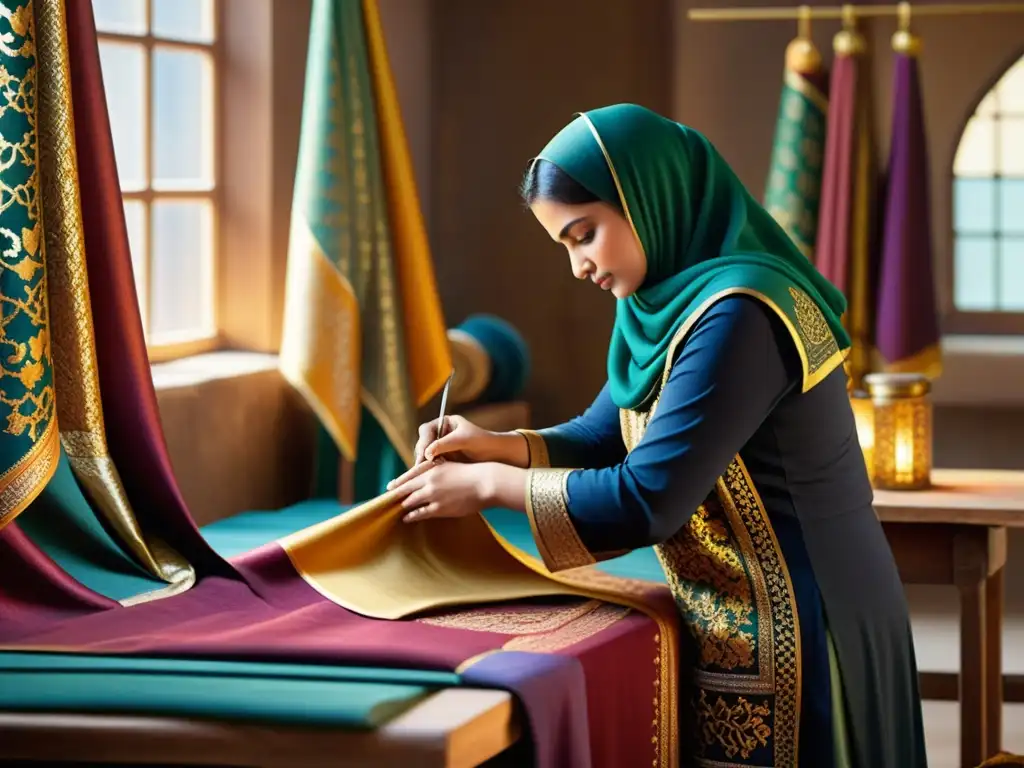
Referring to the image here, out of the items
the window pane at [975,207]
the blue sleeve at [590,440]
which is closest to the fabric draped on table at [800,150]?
the window pane at [975,207]

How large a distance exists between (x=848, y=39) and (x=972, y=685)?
7.59ft

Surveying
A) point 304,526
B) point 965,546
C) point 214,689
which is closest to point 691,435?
point 214,689

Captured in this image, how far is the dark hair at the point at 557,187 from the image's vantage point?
203 cm

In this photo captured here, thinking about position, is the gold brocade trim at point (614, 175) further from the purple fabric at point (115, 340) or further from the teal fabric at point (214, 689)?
the purple fabric at point (115, 340)

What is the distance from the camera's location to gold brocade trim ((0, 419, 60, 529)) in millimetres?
2033

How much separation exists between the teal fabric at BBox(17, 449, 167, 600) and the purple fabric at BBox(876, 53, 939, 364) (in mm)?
2942

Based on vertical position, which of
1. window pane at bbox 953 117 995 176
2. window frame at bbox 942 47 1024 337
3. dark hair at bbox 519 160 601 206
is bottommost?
window frame at bbox 942 47 1024 337

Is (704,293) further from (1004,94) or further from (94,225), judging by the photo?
(1004,94)

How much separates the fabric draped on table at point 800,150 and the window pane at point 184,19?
5.79ft

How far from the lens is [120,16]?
3.43m

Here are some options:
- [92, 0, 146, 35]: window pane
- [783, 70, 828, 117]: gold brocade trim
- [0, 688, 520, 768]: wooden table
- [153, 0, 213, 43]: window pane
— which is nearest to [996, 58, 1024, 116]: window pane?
[783, 70, 828, 117]: gold brocade trim

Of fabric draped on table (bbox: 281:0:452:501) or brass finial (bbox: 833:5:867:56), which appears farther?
brass finial (bbox: 833:5:867:56)

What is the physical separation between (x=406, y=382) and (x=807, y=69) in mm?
1764

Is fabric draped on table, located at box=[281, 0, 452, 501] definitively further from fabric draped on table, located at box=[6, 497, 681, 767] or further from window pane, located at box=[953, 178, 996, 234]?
window pane, located at box=[953, 178, 996, 234]
